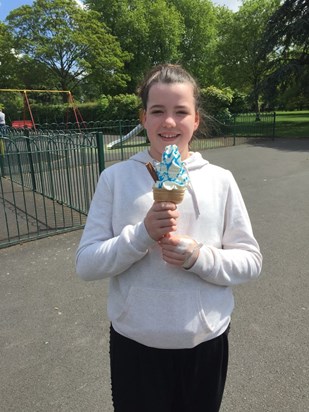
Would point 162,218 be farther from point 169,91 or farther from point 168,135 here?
point 169,91

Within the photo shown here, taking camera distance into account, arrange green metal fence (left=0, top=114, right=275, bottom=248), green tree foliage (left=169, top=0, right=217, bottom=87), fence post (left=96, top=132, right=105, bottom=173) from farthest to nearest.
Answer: green tree foliage (left=169, top=0, right=217, bottom=87) → fence post (left=96, top=132, right=105, bottom=173) → green metal fence (left=0, top=114, right=275, bottom=248)

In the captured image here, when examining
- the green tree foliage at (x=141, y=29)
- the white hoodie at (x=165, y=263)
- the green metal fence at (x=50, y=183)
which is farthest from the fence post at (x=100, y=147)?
the green tree foliage at (x=141, y=29)

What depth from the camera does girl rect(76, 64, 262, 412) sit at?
145 cm

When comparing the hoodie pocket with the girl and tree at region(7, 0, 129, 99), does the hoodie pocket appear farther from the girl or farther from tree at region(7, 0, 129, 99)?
tree at region(7, 0, 129, 99)

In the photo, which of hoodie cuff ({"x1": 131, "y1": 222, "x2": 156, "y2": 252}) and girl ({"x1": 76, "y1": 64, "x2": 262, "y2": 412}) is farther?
girl ({"x1": 76, "y1": 64, "x2": 262, "y2": 412})

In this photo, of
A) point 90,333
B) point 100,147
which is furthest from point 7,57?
point 90,333

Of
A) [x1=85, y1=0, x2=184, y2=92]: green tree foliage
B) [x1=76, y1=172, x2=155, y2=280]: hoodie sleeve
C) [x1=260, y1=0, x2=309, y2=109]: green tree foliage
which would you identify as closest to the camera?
[x1=76, y1=172, x2=155, y2=280]: hoodie sleeve

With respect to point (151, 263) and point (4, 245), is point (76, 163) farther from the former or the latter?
point (151, 263)

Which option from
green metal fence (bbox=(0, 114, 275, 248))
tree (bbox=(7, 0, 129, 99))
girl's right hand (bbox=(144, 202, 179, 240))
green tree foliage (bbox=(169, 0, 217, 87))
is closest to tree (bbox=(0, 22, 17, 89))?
tree (bbox=(7, 0, 129, 99))

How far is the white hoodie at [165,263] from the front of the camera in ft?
4.80

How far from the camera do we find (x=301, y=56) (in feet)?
79.6

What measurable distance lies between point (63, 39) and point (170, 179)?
35650 millimetres

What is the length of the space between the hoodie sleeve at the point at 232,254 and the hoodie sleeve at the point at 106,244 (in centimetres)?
23

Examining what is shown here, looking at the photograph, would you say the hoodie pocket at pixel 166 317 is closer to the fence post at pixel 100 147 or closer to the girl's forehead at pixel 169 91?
the girl's forehead at pixel 169 91
